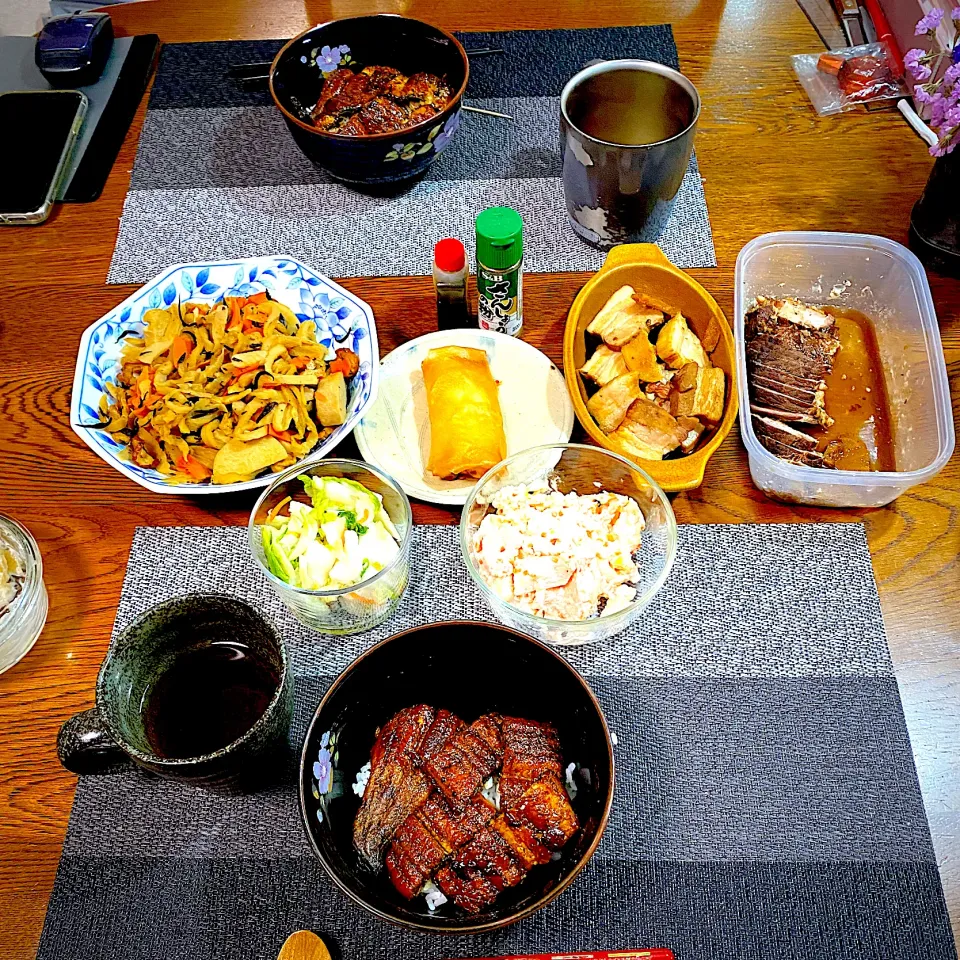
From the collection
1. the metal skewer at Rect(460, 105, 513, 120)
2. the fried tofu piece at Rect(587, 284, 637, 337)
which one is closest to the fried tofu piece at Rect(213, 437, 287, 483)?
the fried tofu piece at Rect(587, 284, 637, 337)

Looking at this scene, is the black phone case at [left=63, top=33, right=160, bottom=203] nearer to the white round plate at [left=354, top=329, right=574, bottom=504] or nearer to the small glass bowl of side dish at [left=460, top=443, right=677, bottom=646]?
the white round plate at [left=354, top=329, right=574, bottom=504]

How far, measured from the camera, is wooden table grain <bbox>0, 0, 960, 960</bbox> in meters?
1.09

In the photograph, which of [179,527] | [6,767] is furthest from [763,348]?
[6,767]

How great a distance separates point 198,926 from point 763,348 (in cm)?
111

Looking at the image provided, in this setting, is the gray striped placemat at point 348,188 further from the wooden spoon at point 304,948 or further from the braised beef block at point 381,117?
the wooden spoon at point 304,948

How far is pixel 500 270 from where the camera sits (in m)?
1.27

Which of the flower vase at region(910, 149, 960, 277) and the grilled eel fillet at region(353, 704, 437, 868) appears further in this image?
the flower vase at region(910, 149, 960, 277)

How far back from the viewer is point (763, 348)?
131 cm

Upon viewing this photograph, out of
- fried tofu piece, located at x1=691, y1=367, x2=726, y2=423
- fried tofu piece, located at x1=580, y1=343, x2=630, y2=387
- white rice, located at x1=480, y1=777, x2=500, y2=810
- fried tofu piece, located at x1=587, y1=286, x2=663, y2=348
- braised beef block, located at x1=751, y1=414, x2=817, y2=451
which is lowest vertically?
white rice, located at x1=480, y1=777, x2=500, y2=810

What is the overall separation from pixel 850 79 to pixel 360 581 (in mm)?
1440

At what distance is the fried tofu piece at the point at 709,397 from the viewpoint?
3.97ft

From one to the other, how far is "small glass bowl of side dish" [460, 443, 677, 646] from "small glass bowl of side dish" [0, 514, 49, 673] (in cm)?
59

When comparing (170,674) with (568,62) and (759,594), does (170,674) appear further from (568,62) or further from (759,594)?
(568,62)

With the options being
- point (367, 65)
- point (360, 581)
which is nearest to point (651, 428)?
point (360, 581)
